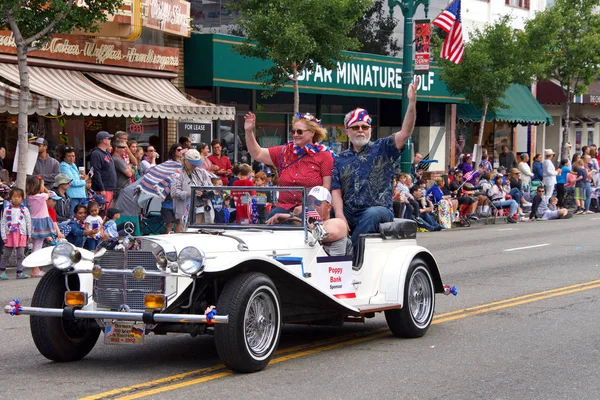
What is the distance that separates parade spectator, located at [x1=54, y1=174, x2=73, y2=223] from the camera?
16.0m

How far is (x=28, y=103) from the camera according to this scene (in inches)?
708

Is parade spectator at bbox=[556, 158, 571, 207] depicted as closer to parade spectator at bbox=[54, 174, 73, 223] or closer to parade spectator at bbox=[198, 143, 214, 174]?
parade spectator at bbox=[198, 143, 214, 174]

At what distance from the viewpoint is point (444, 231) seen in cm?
2375

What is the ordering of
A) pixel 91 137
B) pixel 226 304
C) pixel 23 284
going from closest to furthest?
pixel 226 304 → pixel 23 284 → pixel 91 137

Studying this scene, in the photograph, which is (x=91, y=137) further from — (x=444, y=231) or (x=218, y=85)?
(x=444, y=231)

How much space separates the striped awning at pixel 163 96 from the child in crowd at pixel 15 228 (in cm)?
705

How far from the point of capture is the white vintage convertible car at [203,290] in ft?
23.3

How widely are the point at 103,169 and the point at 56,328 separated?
416 inches

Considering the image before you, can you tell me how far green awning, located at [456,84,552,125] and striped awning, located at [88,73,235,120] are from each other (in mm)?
15729

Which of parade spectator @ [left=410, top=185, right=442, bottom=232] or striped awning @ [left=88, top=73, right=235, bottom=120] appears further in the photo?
parade spectator @ [left=410, top=185, right=442, bottom=232]

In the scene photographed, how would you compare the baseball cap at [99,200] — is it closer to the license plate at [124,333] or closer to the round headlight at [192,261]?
the license plate at [124,333]

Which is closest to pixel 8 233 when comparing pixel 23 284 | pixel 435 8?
pixel 23 284

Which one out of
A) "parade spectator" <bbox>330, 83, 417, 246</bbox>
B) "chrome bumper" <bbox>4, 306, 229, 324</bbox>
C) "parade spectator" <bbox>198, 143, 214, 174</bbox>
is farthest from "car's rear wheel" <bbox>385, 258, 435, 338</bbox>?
"parade spectator" <bbox>198, 143, 214, 174</bbox>

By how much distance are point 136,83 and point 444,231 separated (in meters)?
8.11
